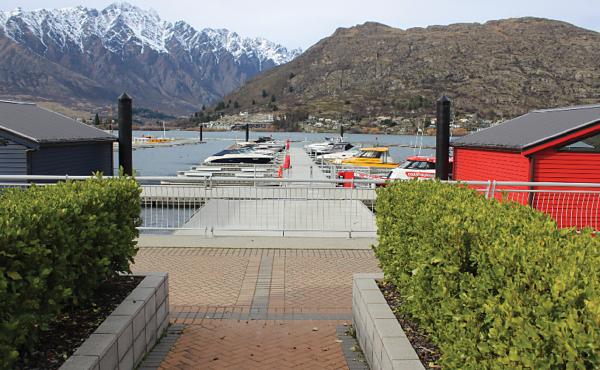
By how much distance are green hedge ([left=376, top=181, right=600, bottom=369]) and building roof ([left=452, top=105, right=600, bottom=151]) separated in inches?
406

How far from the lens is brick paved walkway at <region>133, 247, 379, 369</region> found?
5359mm

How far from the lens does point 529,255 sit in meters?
2.93

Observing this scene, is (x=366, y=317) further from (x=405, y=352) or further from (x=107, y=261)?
(x=107, y=261)

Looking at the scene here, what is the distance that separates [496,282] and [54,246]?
9.41ft

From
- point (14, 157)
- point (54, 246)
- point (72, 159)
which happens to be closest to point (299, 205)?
point (72, 159)

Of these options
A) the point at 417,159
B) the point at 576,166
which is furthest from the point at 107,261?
the point at 417,159

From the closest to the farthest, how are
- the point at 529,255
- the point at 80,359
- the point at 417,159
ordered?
the point at 529,255 < the point at 80,359 < the point at 417,159

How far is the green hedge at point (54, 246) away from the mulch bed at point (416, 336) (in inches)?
103

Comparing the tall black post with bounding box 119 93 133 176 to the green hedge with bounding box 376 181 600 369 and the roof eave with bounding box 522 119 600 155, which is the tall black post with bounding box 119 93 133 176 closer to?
the green hedge with bounding box 376 181 600 369

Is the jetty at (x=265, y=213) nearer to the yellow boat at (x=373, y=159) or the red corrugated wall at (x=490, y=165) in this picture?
the red corrugated wall at (x=490, y=165)

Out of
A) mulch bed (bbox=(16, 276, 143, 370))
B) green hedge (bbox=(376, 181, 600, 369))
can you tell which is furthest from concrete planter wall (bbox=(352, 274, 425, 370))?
mulch bed (bbox=(16, 276, 143, 370))

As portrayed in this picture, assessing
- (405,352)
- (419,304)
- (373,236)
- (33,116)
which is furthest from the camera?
(33,116)

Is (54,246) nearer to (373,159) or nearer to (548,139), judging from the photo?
(548,139)

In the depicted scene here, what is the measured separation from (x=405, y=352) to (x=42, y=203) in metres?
2.91
